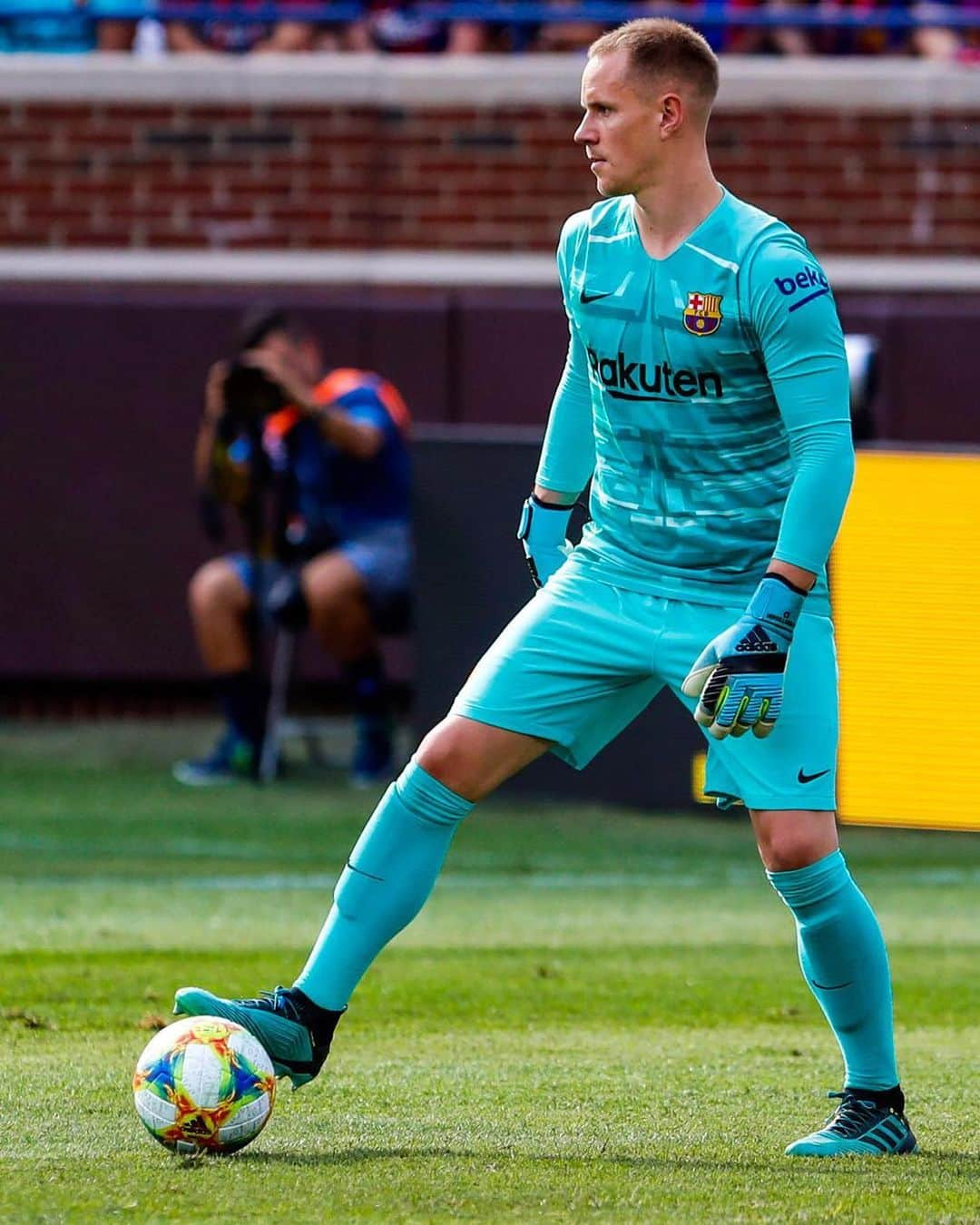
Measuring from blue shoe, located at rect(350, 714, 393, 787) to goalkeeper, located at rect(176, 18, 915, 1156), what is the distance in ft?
23.0

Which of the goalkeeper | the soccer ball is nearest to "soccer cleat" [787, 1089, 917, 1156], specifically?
the goalkeeper

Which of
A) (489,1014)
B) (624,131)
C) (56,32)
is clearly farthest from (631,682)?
(56,32)

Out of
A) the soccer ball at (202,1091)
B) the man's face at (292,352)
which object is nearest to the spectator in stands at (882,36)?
the man's face at (292,352)

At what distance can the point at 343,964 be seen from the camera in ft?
15.4

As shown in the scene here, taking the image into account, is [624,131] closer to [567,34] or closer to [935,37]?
[567,34]

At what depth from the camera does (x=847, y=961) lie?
4605 mm

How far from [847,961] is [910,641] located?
557 centimetres

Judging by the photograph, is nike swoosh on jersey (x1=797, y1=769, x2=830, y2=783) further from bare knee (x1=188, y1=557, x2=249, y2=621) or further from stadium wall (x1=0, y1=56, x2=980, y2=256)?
stadium wall (x1=0, y1=56, x2=980, y2=256)

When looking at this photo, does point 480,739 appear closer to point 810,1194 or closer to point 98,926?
point 810,1194

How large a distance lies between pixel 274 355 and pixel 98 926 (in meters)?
4.61

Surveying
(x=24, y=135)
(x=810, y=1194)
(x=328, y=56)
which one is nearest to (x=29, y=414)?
(x=24, y=135)

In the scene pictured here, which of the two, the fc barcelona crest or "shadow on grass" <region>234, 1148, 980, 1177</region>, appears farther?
the fc barcelona crest

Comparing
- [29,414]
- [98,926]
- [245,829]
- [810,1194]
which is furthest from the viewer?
[29,414]

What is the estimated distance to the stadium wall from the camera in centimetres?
1421
